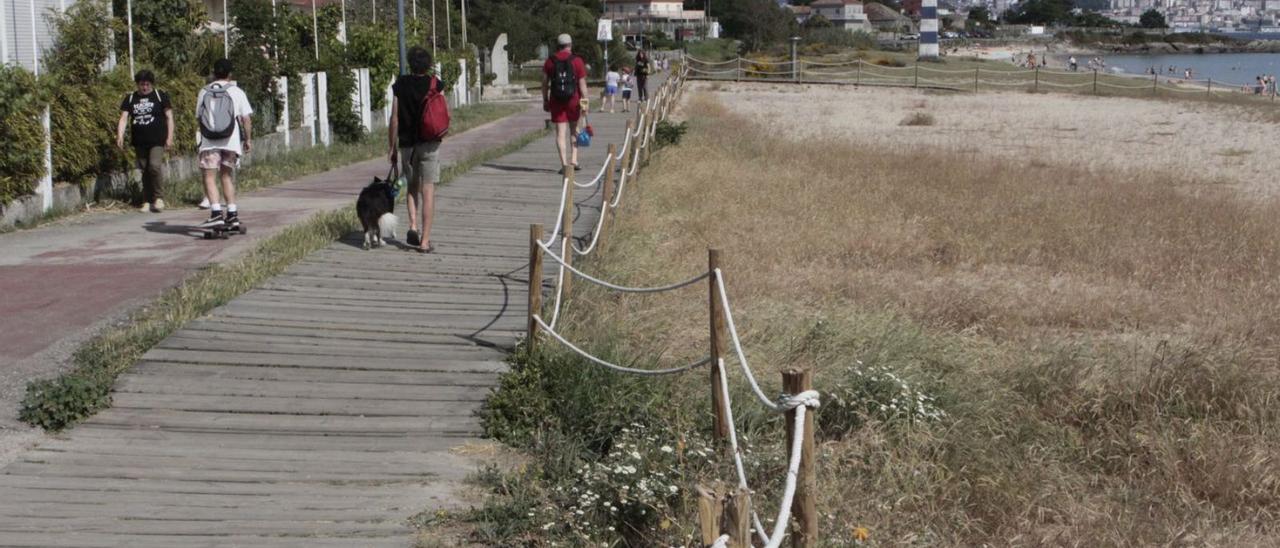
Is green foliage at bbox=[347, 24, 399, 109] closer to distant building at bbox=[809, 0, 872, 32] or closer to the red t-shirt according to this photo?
the red t-shirt

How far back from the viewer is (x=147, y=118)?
44.3 ft

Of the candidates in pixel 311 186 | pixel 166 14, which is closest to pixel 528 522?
pixel 311 186

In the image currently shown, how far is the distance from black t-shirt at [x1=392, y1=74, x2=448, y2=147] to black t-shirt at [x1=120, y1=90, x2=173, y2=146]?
4091 mm

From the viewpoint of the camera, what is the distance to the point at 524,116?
110 ft

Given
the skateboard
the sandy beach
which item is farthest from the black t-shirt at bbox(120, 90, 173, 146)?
the sandy beach

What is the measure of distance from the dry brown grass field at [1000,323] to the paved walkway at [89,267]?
10.0ft

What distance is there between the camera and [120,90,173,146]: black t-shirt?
13.5 meters

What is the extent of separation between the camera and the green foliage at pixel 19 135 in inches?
485

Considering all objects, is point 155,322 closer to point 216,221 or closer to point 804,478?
point 216,221

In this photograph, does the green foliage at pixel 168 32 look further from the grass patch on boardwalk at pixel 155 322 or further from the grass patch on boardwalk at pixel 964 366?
the grass patch on boardwalk at pixel 964 366

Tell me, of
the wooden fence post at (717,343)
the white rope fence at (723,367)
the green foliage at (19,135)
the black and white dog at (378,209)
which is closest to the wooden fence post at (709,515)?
the white rope fence at (723,367)

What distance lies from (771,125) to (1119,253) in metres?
18.4

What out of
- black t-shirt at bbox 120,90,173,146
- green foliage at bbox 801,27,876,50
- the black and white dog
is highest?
green foliage at bbox 801,27,876,50

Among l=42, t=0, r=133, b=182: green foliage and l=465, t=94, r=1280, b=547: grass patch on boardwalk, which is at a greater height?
l=42, t=0, r=133, b=182: green foliage
